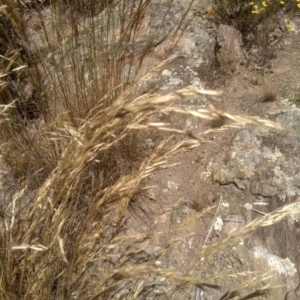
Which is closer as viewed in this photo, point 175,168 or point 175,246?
point 175,246

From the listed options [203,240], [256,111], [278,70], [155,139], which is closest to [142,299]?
[203,240]

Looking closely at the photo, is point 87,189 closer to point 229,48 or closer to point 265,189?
point 265,189

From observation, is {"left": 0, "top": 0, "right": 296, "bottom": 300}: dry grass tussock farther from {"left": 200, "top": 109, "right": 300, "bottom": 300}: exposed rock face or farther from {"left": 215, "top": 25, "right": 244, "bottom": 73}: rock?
{"left": 215, "top": 25, "right": 244, "bottom": 73}: rock

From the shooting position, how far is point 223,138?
2.27 m

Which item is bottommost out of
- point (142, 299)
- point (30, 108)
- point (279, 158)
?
point (142, 299)

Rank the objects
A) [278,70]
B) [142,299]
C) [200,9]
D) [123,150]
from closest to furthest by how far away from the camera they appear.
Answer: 1. [142,299]
2. [123,150]
3. [278,70]
4. [200,9]

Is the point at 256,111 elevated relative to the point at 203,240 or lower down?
elevated

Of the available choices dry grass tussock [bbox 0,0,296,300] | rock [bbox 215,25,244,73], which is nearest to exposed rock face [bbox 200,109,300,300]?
dry grass tussock [bbox 0,0,296,300]

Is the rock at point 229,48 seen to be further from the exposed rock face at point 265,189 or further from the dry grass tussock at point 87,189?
the dry grass tussock at point 87,189

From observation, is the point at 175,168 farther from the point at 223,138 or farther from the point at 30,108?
the point at 30,108

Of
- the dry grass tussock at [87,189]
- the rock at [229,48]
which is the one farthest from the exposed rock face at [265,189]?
the rock at [229,48]

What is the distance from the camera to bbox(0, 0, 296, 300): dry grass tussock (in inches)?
42.5

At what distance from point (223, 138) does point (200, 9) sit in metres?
1.11

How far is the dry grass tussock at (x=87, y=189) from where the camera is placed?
A: 1.08m
